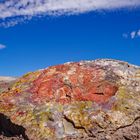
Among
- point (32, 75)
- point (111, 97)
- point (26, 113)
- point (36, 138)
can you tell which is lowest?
point (36, 138)

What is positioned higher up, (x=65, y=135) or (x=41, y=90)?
(x=41, y=90)

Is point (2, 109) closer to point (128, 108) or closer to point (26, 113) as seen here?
point (26, 113)

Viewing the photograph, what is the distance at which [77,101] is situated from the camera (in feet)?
50.8

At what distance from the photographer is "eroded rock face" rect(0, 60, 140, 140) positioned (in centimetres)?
1445

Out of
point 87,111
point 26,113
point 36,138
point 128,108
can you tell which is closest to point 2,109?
point 26,113

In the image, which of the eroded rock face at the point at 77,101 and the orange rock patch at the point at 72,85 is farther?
the orange rock patch at the point at 72,85

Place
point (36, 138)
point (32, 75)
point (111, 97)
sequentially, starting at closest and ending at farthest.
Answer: point (36, 138) → point (111, 97) → point (32, 75)

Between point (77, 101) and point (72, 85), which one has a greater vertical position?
point (72, 85)

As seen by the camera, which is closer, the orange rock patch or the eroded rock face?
the eroded rock face

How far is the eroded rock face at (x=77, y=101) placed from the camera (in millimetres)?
14453

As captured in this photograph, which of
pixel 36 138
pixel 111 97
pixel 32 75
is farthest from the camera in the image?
pixel 32 75

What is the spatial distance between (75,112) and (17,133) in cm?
231

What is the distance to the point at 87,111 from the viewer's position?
15.0 meters

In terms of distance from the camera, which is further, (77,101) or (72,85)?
(72,85)
